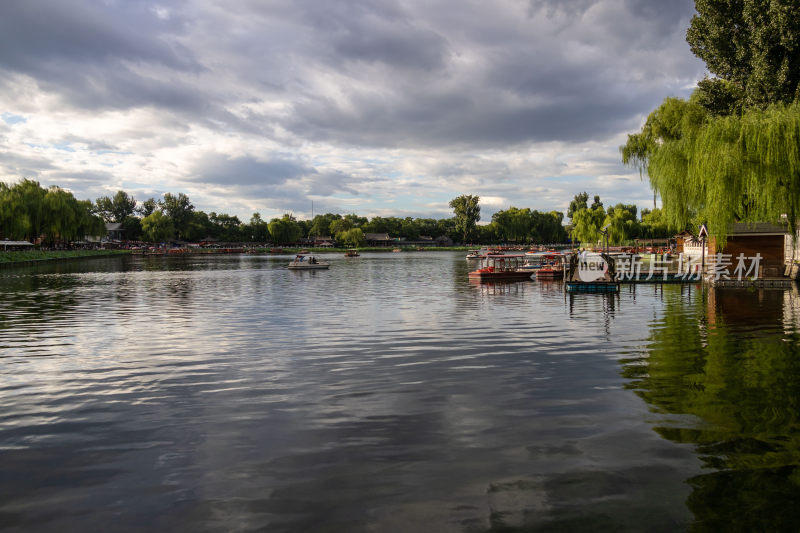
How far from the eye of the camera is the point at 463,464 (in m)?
7.70

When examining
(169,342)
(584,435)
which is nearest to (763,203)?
(584,435)

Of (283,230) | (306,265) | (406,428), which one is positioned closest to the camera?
(406,428)

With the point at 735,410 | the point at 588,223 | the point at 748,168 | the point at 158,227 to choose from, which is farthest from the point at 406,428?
the point at 158,227

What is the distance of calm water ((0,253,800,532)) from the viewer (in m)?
6.41

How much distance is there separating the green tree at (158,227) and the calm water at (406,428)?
6374 inches

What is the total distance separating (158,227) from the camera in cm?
16812

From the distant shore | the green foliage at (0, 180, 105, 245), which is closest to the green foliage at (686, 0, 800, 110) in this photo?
the distant shore

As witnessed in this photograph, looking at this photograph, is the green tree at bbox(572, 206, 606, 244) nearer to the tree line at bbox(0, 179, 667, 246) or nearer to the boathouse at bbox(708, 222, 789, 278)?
the tree line at bbox(0, 179, 667, 246)

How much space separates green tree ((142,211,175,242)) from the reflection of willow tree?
17539 cm

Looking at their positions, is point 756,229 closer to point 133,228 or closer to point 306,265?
point 306,265

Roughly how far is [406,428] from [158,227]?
180 m

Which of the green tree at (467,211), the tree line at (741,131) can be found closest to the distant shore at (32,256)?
the tree line at (741,131)

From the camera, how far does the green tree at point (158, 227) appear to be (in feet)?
549

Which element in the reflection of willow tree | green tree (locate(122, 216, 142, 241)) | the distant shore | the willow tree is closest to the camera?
the reflection of willow tree
